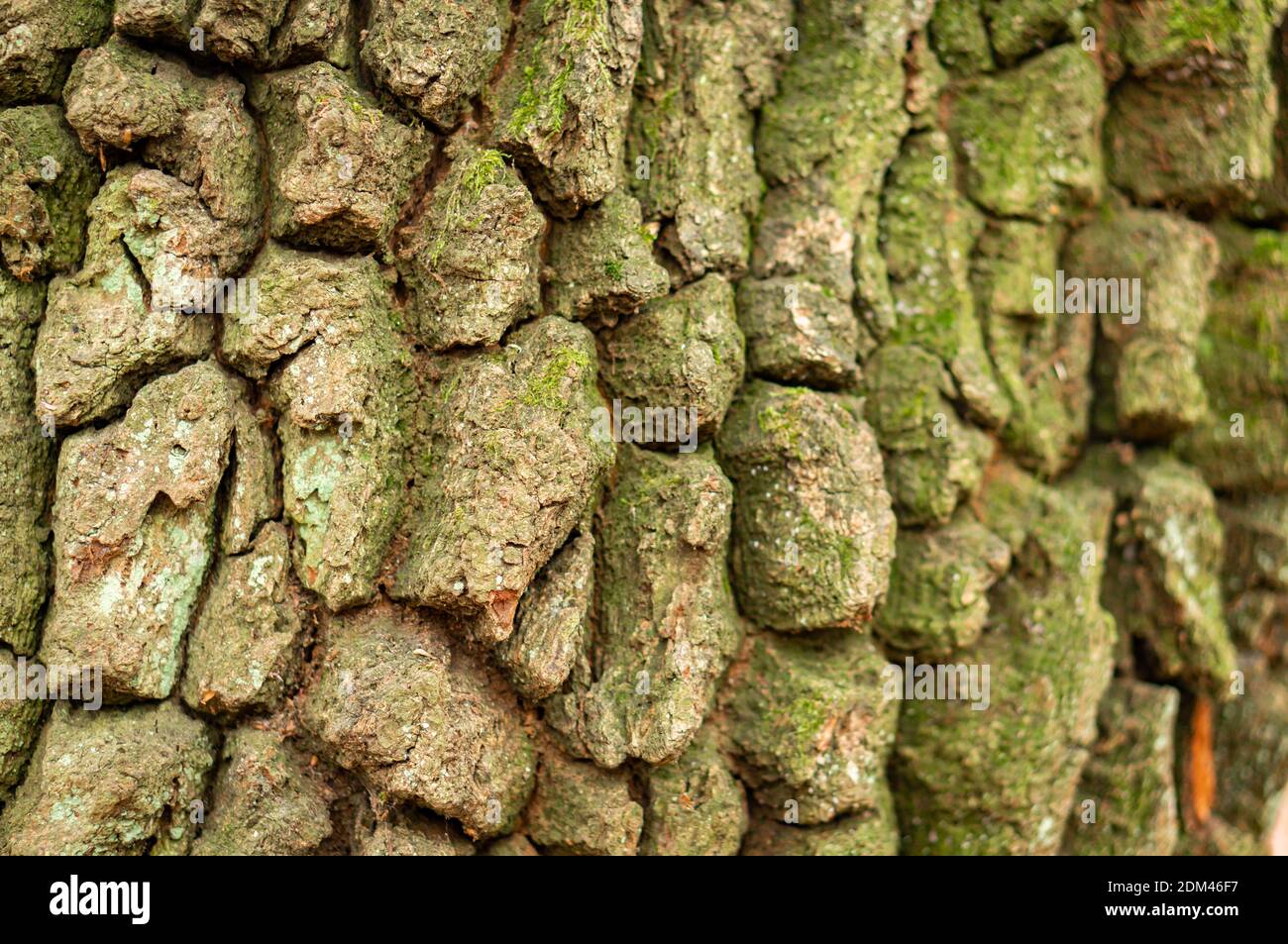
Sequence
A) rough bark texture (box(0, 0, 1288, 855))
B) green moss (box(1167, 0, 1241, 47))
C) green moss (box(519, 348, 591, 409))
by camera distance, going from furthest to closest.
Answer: green moss (box(1167, 0, 1241, 47)), green moss (box(519, 348, 591, 409)), rough bark texture (box(0, 0, 1288, 855))

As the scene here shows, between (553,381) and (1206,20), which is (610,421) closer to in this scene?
(553,381)

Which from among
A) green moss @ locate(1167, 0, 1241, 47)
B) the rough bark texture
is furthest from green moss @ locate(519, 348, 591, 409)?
green moss @ locate(1167, 0, 1241, 47)

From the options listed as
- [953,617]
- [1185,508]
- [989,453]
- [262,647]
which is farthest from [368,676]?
[1185,508]

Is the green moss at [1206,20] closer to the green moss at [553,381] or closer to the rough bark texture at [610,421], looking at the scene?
the rough bark texture at [610,421]

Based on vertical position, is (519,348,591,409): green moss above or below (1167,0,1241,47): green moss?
below

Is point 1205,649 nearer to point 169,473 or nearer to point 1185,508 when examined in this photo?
point 1185,508

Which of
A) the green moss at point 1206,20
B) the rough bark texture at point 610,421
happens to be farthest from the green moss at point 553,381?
the green moss at point 1206,20

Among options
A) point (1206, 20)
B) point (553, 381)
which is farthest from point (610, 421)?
point (1206, 20)

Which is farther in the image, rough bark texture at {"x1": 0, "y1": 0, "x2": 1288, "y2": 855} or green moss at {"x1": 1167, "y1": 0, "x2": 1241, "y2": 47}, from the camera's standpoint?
green moss at {"x1": 1167, "y1": 0, "x2": 1241, "y2": 47}

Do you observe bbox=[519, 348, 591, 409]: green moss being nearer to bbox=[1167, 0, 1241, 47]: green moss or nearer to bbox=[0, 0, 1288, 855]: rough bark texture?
bbox=[0, 0, 1288, 855]: rough bark texture
